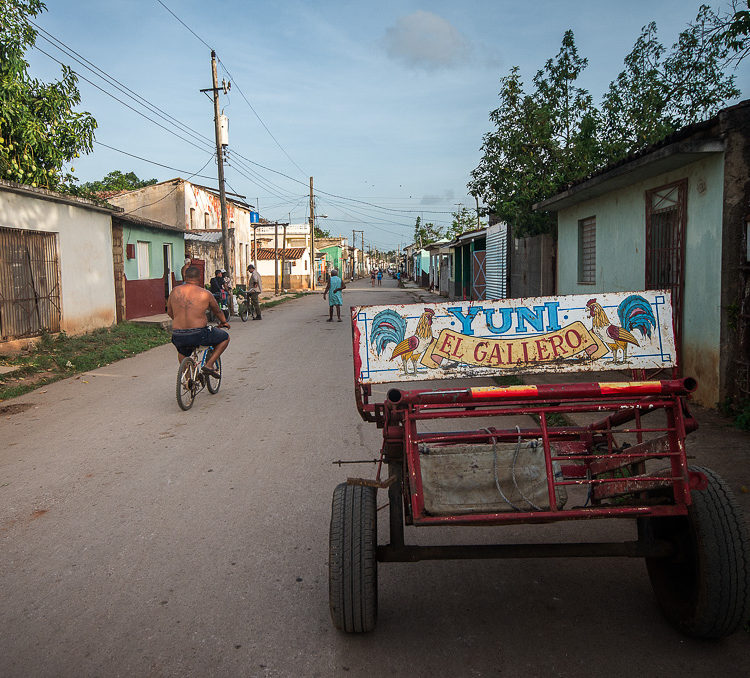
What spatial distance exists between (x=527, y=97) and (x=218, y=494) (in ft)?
43.7

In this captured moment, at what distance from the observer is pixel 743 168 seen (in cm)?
661

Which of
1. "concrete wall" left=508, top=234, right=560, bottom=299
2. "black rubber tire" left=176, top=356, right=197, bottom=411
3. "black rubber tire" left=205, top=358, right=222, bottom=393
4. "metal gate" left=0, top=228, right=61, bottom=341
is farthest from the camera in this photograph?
"concrete wall" left=508, top=234, right=560, bottom=299

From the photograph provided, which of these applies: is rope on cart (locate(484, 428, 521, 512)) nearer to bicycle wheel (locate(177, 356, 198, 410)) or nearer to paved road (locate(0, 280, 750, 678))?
paved road (locate(0, 280, 750, 678))

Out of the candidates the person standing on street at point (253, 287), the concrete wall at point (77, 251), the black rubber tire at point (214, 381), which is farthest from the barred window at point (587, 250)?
the person standing on street at point (253, 287)

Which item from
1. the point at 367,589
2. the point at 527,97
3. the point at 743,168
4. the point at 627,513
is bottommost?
the point at 367,589

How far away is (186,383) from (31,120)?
9.26 metres

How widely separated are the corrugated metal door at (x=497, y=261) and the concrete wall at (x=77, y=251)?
36.2 ft

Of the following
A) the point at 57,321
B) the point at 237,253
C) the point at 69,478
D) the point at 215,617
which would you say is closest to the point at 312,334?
the point at 57,321

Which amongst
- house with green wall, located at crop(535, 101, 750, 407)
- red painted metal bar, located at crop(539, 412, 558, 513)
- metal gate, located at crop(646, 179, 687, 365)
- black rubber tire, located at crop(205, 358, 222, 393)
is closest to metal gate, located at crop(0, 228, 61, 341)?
black rubber tire, located at crop(205, 358, 222, 393)

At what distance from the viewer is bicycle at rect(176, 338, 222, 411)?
7875 mm

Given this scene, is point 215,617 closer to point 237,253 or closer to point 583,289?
point 583,289

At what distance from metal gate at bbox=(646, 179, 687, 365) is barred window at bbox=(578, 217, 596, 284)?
2.78 m

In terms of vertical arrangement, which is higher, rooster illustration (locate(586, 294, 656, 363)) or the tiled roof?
the tiled roof

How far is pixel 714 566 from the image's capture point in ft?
8.95
